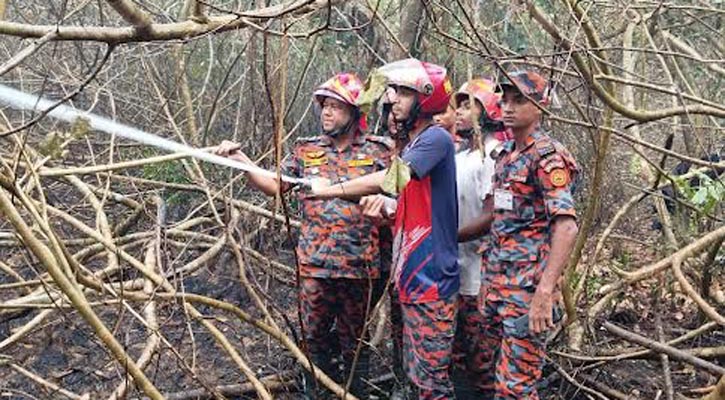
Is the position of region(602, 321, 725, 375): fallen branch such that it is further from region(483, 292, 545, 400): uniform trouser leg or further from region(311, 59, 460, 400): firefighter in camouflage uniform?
region(311, 59, 460, 400): firefighter in camouflage uniform

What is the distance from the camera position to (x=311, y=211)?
4.29 meters

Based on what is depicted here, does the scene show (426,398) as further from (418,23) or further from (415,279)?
(418,23)

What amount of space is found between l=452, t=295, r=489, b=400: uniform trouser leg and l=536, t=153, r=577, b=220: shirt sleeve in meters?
0.84

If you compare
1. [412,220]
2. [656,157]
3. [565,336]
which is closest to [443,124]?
[412,220]

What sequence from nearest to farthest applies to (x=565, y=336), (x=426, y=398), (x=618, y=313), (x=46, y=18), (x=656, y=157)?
(x=426, y=398), (x=565, y=336), (x=618, y=313), (x=46, y=18), (x=656, y=157)

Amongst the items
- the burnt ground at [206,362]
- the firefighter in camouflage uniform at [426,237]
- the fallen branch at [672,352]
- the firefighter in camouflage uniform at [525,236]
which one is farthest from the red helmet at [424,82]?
the fallen branch at [672,352]

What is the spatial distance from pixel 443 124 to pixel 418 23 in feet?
6.56

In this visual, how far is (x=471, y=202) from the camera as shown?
419 centimetres

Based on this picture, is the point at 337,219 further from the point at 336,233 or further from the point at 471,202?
the point at 471,202

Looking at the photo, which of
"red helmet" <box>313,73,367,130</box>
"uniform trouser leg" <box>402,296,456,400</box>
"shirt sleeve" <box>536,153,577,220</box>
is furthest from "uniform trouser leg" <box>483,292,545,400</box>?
"red helmet" <box>313,73,367,130</box>

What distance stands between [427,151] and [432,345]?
2.80 ft

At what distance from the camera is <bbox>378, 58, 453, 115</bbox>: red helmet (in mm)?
3770

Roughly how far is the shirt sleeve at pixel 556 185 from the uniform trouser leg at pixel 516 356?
1.36 ft

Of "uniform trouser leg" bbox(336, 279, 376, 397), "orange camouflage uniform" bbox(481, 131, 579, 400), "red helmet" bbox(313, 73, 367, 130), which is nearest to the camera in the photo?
"orange camouflage uniform" bbox(481, 131, 579, 400)
